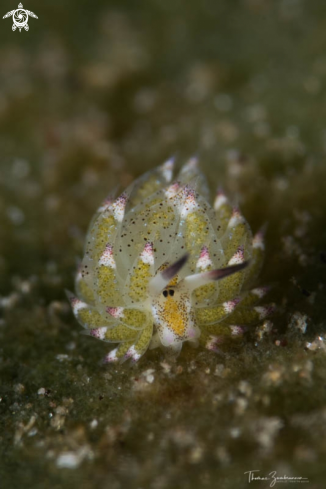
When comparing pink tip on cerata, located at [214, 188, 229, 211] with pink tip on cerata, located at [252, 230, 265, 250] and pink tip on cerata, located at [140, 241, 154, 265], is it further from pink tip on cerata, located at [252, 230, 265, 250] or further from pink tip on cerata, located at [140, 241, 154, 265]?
pink tip on cerata, located at [140, 241, 154, 265]

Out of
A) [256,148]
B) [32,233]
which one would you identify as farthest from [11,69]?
[256,148]

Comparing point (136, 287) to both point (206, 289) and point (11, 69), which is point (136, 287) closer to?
point (206, 289)

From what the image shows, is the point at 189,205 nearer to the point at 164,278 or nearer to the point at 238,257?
the point at 238,257

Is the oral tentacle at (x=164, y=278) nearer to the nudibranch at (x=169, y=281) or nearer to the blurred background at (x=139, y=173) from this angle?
the nudibranch at (x=169, y=281)

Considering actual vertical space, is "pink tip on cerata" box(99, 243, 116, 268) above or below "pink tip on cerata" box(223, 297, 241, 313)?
above

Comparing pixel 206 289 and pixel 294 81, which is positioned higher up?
pixel 294 81

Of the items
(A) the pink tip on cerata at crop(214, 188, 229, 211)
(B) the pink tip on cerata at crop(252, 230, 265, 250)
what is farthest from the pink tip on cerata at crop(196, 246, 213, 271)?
(A) the pink tip on cerata at crop(214, 188, 229, 211)
